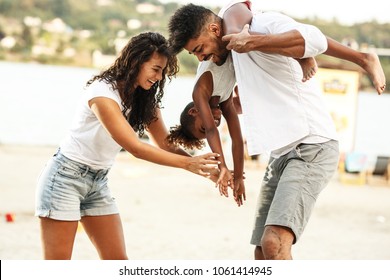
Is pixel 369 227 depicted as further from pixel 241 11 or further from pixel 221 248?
pixel 241 11

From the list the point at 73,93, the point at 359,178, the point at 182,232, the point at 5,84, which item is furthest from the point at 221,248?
the point at 5,84

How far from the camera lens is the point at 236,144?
157 inches

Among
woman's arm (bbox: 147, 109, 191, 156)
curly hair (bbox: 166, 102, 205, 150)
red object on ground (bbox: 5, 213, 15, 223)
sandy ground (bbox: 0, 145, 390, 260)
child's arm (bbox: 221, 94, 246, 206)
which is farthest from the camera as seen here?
red object on ground (bbox: 5, 213, 15, 223)

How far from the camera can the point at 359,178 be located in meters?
15.8

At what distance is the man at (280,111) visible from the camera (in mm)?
3471

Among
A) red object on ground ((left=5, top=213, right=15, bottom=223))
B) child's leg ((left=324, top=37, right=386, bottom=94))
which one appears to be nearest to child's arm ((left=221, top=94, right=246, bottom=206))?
child's leg ((left=324, top=37, right=386, bottom=94))

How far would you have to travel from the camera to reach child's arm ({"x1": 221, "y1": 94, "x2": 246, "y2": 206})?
3979mm

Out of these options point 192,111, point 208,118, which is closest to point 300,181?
point 208,118

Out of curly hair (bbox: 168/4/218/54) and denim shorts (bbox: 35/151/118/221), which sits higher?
curly hair (bbox: 168/4/218/54)

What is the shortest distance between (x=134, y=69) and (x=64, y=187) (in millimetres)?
716

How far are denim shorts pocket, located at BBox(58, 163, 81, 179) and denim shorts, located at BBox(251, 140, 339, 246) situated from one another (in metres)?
1.03

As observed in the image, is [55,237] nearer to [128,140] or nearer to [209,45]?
[128,140]

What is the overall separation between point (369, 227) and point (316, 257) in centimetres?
288

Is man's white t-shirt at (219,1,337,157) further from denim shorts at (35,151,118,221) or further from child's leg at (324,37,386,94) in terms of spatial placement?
denim shorts at (35,151,118,221)
